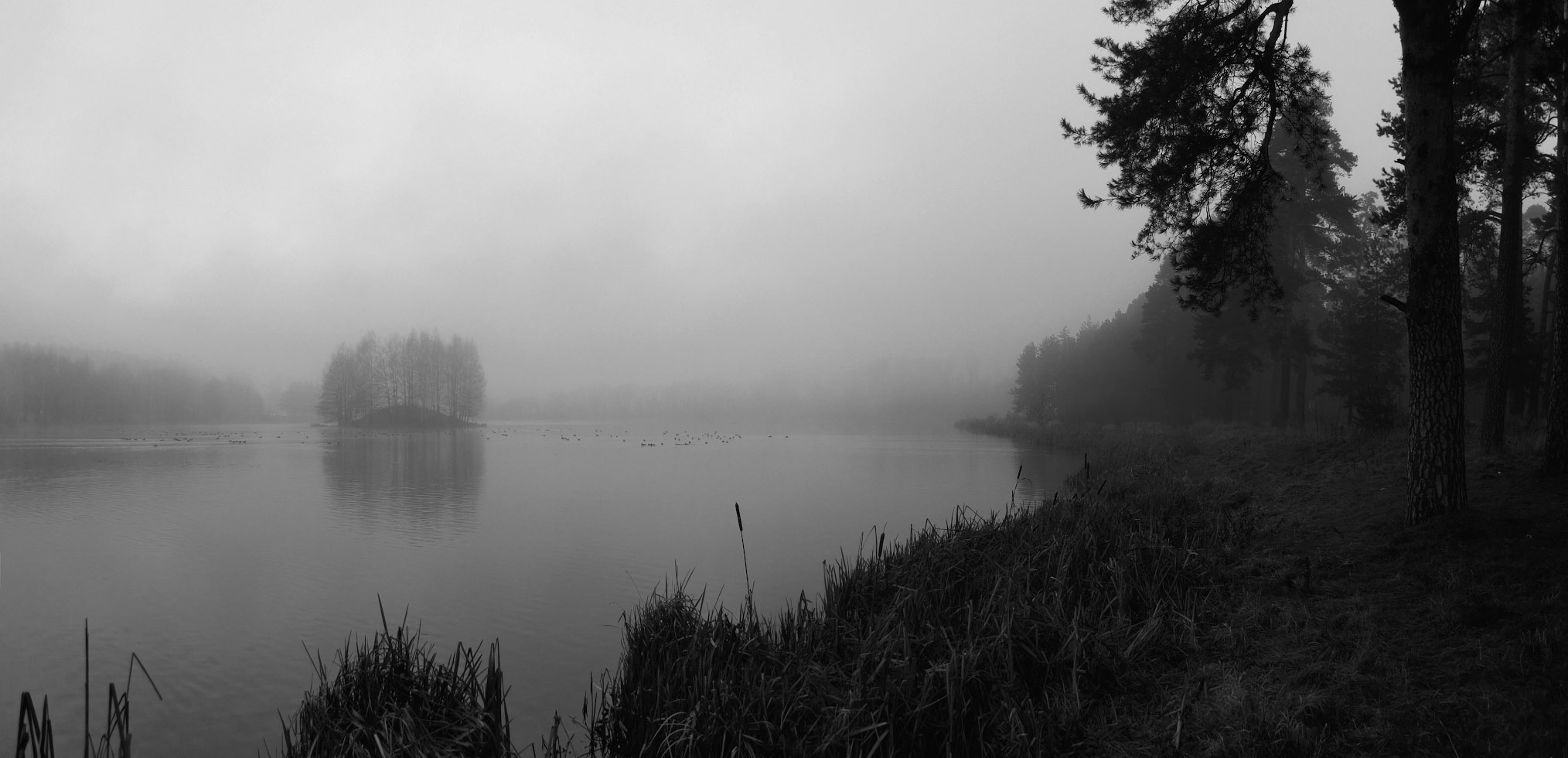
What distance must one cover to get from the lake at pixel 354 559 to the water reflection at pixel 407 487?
7.2 inches

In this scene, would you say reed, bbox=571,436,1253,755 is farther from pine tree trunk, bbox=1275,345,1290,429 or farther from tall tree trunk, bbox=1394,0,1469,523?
pine tree trunk, bbox=1275,345,1290,429

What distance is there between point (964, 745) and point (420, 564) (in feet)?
41.1

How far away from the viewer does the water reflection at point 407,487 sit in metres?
19.2

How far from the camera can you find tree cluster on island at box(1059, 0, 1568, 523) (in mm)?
8453

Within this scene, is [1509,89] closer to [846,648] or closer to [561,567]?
[846,648]

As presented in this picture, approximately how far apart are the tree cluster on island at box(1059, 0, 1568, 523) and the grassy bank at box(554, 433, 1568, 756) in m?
1.90

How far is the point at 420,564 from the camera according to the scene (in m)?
14.2

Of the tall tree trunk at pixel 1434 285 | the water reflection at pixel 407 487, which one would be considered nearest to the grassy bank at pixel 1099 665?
the tall tree trunk at pixel 1434 285

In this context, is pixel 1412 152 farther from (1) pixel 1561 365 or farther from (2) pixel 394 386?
(2) pixel 394 386

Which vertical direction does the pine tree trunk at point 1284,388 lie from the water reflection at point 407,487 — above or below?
above

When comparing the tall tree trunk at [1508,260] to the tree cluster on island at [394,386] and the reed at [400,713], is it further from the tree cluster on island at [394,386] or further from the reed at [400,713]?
the tree cluster on island at [394,386]

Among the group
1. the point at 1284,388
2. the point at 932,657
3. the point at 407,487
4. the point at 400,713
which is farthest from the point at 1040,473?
the point at 400,713

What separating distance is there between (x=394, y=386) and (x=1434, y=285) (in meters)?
104

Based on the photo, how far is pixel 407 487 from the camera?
27.0 metres
